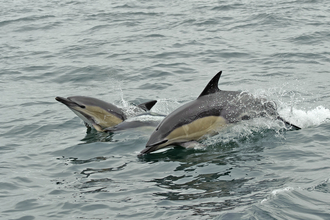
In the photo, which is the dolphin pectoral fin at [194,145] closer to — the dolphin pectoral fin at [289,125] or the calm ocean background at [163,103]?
the calm ocean background at [163,103]

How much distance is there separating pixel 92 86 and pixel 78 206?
851cm

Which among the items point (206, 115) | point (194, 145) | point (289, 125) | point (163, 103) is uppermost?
point (206, 115)

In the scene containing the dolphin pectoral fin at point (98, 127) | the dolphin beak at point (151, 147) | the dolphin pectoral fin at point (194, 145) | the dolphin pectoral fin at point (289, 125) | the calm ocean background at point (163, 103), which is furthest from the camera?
the dolphin pectoral fin at point (98, 127)

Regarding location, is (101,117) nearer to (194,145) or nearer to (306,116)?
(194,145)

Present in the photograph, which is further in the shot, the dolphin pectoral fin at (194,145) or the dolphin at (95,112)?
the dolphin at (95,112)

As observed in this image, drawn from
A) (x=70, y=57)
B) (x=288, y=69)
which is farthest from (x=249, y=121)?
(x=70, y=57)

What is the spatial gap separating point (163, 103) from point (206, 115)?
12.3 ft

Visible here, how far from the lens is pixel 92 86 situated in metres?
15.2

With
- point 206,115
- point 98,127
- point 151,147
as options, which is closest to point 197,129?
point 206,115

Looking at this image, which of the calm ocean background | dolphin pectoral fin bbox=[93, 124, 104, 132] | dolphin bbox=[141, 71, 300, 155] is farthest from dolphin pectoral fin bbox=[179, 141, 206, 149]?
dolphin pectoral fin bbox=[93, 124, 104, 132]

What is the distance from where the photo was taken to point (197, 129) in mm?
9328

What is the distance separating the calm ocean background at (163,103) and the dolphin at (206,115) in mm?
204

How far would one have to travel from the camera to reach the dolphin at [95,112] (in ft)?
36.1

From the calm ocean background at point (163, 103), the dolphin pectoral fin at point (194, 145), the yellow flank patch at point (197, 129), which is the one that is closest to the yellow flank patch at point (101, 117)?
the calm ocean background at point (163, 103)
